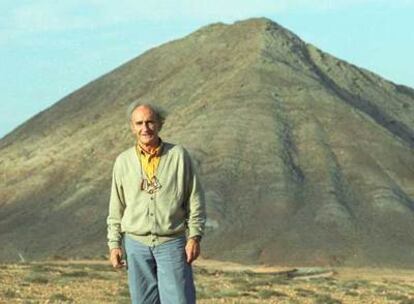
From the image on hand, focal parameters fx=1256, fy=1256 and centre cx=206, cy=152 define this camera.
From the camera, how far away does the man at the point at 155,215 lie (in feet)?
26.4

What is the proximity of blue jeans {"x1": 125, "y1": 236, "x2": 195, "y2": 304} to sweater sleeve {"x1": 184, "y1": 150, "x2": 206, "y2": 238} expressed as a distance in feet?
0.50

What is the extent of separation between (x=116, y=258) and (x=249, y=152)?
A: 6157cm

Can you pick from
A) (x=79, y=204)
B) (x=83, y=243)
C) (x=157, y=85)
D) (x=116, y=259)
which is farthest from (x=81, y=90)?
(x=116, y=259)

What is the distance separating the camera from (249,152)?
6962 centimetres

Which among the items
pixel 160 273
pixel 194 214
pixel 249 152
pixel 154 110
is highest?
pixel 249 152

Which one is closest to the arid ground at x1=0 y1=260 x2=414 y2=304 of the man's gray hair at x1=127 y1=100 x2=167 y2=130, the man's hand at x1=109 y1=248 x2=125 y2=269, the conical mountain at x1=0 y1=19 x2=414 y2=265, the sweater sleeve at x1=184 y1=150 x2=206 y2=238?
the man's hand at x1=109 y1=248 x2=125 y2=269

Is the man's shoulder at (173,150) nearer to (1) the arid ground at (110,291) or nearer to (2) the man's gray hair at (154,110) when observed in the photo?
(2) the man's gray hair at (154,110)

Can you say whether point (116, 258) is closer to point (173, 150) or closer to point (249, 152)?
point (173, 150)

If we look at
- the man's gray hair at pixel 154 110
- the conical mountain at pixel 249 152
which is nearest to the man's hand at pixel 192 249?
the man's gray hair at pixel 154 110

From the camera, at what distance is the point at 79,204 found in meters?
68.3

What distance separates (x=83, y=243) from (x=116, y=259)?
5542 cm

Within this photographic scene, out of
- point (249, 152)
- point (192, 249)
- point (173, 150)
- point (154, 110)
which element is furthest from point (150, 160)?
point (249, 152)

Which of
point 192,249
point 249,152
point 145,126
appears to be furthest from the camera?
point 249,152

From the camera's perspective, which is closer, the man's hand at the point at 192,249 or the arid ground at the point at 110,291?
the man's hand at the point at 192,249
